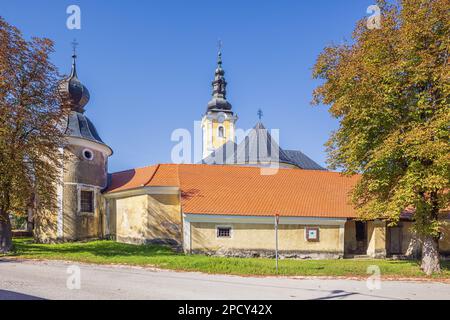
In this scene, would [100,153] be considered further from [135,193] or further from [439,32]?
[439,32]

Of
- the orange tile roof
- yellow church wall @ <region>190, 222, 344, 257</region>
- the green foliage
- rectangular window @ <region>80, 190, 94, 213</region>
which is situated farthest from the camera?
rectangular window @ <region>80, 190, 94, 213</region>

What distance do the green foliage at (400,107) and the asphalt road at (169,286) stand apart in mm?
3982

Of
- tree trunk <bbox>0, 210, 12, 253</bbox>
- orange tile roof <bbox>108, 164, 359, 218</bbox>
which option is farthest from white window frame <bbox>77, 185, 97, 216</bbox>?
tree trunk <bbox>0, 210, 12, 253</bbox>

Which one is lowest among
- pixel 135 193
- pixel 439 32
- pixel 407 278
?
pixel 407 278

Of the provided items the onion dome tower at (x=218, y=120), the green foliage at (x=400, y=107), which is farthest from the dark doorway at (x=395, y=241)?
the onion dome tower at (x=218, y=120)

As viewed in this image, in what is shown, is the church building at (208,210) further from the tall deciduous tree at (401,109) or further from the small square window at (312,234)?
the tall deciduous tree at (401,109)

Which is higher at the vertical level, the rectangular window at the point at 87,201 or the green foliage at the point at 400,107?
the green foliage at the point at 400,107

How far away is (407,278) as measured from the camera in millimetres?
14820

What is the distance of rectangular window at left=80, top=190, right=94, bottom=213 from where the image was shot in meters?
27.2

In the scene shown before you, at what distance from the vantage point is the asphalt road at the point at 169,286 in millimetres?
9453

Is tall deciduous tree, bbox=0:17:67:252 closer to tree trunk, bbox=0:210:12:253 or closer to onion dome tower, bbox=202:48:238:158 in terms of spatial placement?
tree trunk, bbox=0:210:12:253

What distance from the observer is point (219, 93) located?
61094mm

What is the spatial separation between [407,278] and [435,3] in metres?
10.5
